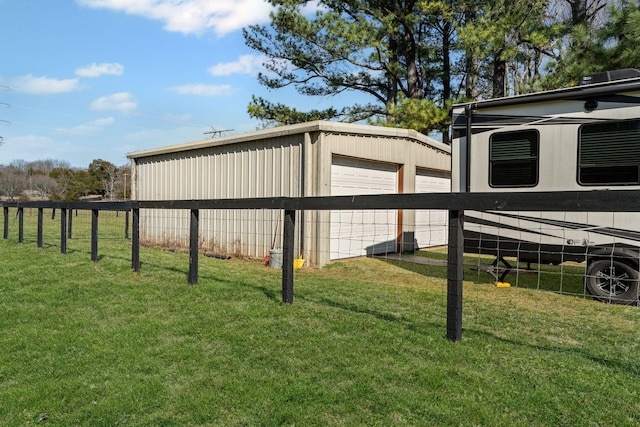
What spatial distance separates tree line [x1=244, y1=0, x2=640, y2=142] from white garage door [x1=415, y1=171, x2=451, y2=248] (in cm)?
189

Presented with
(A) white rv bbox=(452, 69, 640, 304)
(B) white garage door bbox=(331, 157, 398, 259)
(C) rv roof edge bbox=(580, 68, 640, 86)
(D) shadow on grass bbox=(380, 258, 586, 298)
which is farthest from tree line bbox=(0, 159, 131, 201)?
(C) rv roof edge bbox=(580, 68, 640, 86)

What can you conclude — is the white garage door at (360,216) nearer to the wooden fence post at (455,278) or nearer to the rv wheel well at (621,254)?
the rv wheel well at (621,254)

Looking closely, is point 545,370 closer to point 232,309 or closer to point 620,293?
point 232,309

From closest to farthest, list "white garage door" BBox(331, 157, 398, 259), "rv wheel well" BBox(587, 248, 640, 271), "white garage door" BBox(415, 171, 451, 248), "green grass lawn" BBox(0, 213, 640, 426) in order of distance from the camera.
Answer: "green grass lawn" BBox(0, 213, 640, 426)
"rv wheel well" BBox(587, 248, 640, 271)
"white garage door" BBox(331, 157, 398, 259)
"white garage door" BBox(415, 171, 451, 248)

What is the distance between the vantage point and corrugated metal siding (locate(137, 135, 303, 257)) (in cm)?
872

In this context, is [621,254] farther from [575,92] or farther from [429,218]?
[429,218]

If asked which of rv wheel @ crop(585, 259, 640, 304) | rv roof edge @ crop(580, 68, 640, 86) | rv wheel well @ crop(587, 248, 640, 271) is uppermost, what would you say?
rv roof edge @ crop(580, 68, 640, 86)

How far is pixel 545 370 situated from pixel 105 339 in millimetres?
3243

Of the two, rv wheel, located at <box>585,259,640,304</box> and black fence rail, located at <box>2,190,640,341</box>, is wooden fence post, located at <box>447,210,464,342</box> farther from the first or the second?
rv wheel, located at <box>585,259,640,304</box>

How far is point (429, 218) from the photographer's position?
1167 cm

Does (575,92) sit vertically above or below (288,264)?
above

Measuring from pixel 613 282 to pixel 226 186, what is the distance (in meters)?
7.37

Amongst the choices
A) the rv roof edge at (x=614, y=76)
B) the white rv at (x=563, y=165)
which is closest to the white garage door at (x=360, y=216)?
the white rv at (x=563, y=165)

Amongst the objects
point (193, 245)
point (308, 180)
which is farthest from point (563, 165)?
point (193, 245)
